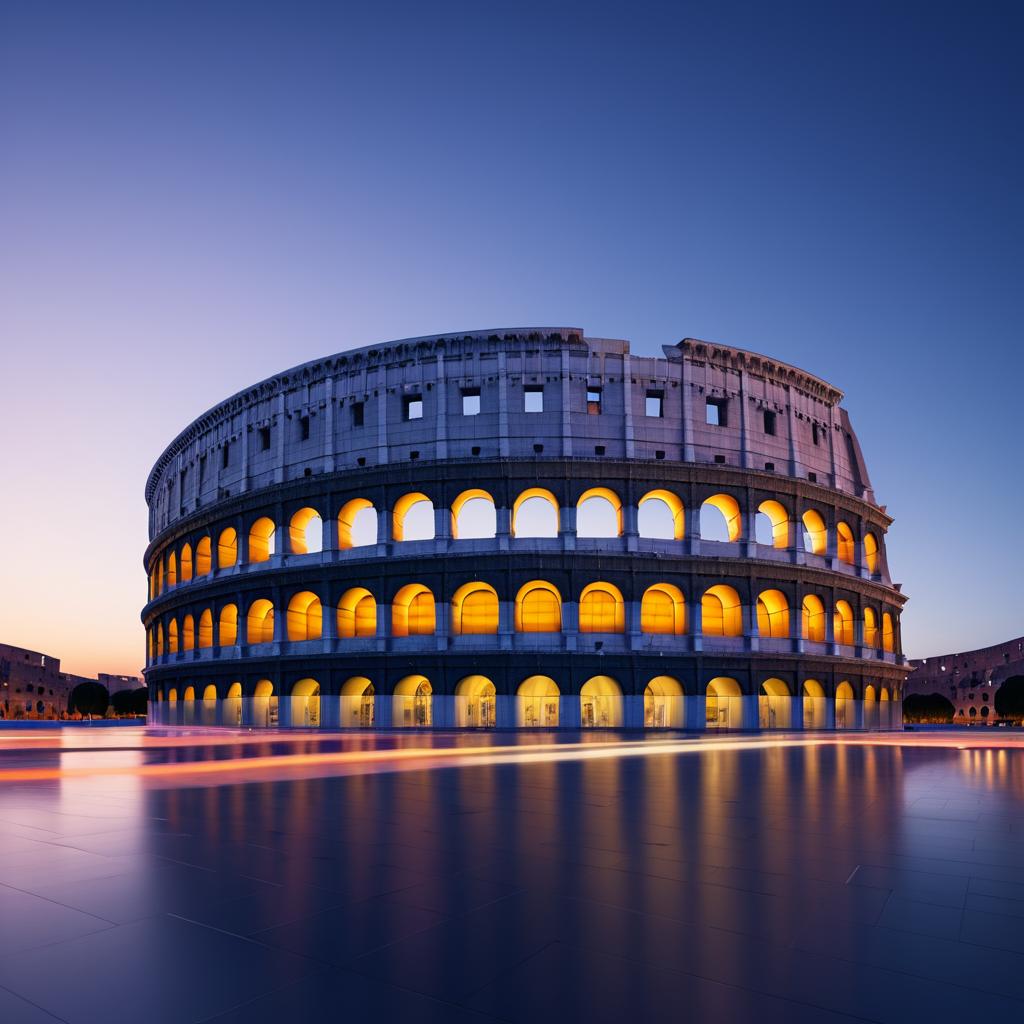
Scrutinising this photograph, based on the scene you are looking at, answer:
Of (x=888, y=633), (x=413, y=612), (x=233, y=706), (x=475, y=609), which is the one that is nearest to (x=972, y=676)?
(x=888, y=633)

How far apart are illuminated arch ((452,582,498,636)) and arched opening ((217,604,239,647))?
46.5 feet

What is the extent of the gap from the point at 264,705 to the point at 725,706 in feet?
73.3

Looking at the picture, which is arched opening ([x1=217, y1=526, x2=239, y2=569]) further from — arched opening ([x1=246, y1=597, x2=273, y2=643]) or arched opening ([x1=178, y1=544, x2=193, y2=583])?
arched opening ([x1=246, y1=597, x2=273, y2=643])

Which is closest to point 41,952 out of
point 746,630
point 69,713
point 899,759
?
point 899,759

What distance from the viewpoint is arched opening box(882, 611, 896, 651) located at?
43438 millimetres

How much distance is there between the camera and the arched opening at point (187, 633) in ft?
149

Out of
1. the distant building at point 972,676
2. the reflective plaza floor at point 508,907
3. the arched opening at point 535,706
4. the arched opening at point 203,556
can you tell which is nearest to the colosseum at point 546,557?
the arched opening at point 535,706

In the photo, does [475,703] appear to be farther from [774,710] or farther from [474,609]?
[774,710]

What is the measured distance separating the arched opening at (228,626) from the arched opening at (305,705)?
654cm

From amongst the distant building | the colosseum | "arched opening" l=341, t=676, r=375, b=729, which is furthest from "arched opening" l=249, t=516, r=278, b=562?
the distant building

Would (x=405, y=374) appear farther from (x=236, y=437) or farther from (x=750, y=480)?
(x=750, y=480)

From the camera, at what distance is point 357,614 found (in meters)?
38.5

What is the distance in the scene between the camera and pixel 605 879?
5.11m

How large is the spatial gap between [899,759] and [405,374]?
27760 mm
